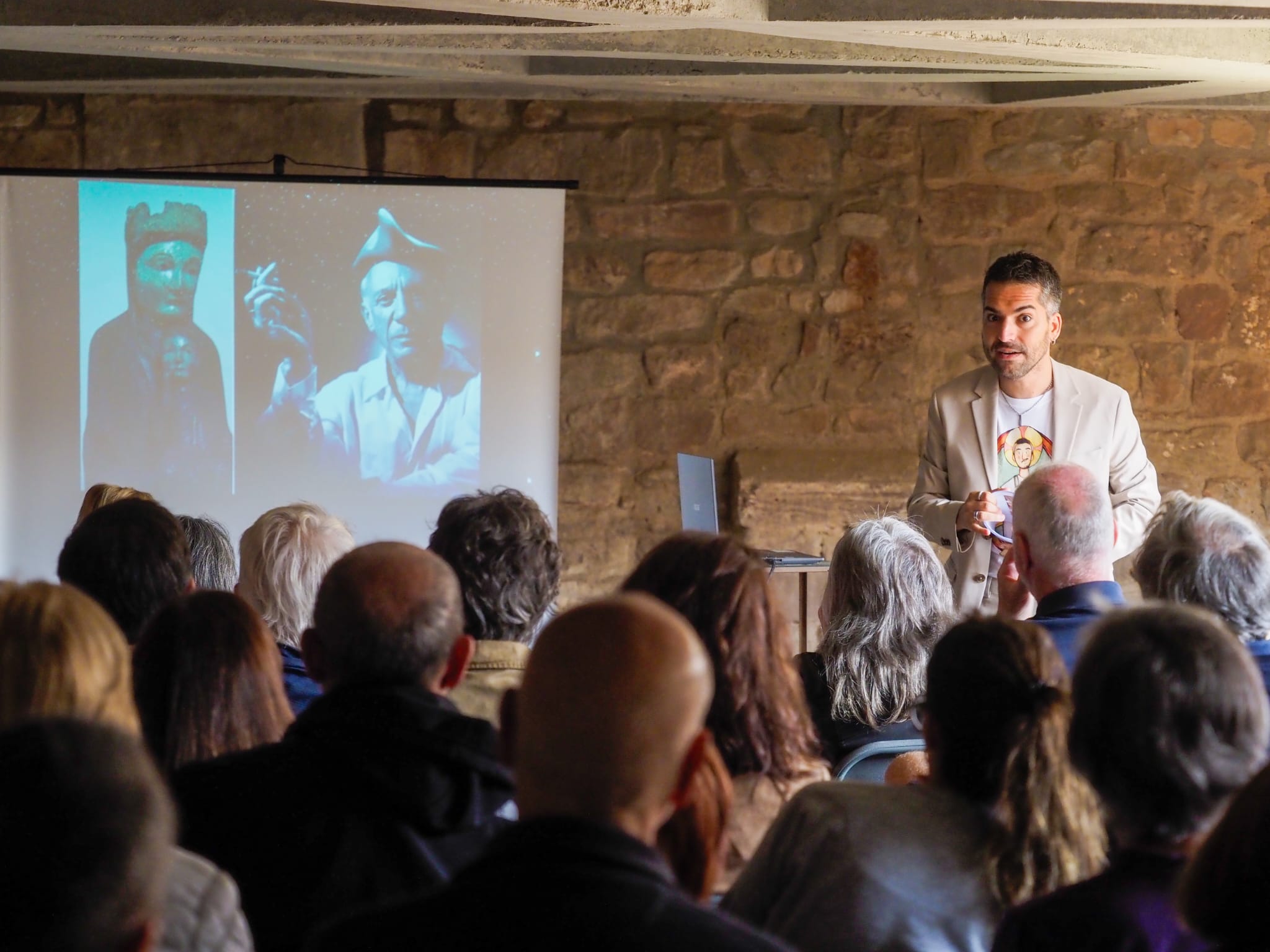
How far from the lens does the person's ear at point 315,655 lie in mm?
1649

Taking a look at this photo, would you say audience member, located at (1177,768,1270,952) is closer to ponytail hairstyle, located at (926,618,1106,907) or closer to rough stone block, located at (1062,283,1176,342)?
ponytail hairstyle, located at (926,618,1106,907)

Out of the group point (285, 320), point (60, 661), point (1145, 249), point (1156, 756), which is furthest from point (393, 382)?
point (1156, 756)

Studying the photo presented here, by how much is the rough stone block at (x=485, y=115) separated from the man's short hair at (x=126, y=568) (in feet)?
11.4

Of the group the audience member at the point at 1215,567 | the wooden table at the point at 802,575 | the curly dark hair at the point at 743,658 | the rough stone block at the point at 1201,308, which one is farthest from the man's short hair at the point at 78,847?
the rough stone block at the point at 1201,308

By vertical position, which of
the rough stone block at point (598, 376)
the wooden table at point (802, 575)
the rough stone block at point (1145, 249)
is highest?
the rough stone block at point (1145, 249)

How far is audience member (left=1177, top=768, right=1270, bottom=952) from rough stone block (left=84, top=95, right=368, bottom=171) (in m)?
4.87

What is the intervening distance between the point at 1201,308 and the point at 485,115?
3005 mm

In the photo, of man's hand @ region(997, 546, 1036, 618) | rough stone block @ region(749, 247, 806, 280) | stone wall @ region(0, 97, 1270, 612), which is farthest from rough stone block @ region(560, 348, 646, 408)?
man's hand @ region(997, 546, 1036, 618)

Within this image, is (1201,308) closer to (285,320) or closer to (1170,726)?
(285,320)

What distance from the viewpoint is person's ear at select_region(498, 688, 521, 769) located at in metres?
1.18

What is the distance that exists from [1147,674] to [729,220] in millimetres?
4456

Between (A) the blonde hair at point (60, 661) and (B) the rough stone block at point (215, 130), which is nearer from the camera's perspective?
(A) the blonde hair at point (60, 661)

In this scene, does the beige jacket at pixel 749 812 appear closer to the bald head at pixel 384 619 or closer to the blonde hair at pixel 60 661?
the bald head at pixel 384 619

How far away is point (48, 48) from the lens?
13.5 ft
